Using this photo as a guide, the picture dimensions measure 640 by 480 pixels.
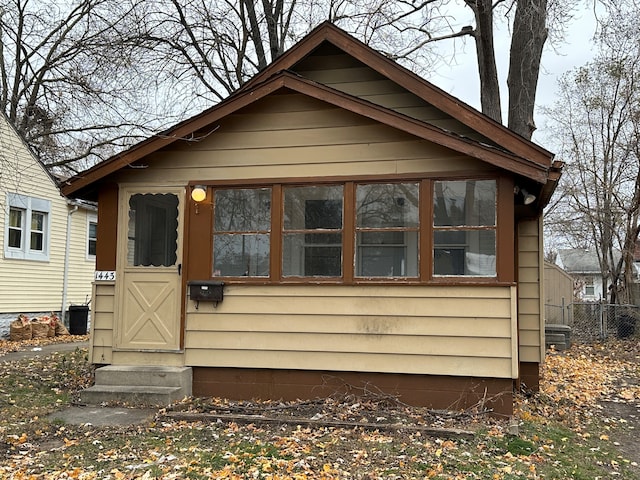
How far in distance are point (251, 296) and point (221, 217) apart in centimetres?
110

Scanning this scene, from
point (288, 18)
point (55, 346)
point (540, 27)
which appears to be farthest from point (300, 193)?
point (288, 18)

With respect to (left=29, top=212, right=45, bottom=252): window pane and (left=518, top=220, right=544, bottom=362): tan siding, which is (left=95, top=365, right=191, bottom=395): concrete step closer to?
(left=518, top=220, right=544, bottom=362): tan siding

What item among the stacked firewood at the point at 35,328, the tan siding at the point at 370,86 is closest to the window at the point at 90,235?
the stacked firewood at the point at 35,328

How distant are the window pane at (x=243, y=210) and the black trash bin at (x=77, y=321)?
11514 millimetres

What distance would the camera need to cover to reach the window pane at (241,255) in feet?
24.2

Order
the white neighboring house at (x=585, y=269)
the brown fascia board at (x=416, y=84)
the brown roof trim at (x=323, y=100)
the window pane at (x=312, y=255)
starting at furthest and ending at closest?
the white neighboring house at (x=585, y=269), the window pane at (x=312, y=255), the brown fascia board at (x=416, y=84), the brown roof trim at (x=323, y=100)

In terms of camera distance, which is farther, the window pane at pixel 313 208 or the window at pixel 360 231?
the window pane at pixel 313 208

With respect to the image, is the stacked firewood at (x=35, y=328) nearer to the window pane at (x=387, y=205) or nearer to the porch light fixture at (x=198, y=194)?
the porch light fixture at (x=198, y=194)

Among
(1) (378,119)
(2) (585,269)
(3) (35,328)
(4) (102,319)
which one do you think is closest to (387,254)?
(1) (378,119)

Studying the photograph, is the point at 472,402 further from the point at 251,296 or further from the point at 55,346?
the point at 55,346

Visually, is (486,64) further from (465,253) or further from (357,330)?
(357,330)

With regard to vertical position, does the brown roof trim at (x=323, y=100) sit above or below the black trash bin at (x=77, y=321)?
above

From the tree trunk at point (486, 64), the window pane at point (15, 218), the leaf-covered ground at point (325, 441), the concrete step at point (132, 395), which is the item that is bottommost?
the leaf-covered ground at point (325, 441)

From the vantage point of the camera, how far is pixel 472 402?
21.6 ft
